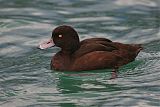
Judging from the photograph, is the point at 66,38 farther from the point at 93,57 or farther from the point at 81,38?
the point at 81,38

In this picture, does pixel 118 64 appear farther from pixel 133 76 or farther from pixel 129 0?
pixel 129 0

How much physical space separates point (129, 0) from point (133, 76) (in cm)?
563

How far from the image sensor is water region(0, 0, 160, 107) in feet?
33.7

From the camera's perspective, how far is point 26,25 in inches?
582

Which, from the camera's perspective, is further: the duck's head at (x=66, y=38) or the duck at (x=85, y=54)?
the duck's head at (x=66, y=38)

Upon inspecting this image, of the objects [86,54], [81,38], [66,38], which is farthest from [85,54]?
[81,38]

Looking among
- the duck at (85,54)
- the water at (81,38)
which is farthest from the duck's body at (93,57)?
the water at (81,38)

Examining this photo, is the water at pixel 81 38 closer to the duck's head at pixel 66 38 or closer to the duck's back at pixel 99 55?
the duck's back at pixel 99 55

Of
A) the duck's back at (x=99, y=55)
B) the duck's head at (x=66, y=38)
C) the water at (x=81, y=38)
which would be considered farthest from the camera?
the duck's head at (x=66, y=38)

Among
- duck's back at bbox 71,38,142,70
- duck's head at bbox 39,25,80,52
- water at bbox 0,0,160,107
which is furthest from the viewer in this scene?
duck's head at bbox 39,25,80,52

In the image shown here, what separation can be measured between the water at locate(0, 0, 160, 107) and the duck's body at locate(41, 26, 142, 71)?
0.39ft

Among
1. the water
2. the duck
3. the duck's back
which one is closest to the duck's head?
the duck

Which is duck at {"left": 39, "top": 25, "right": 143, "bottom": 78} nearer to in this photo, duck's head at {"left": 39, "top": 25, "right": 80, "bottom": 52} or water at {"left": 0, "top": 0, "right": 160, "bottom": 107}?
duck's head at {"left": 39, "top": 25, "right": 80, "bottom": 52}

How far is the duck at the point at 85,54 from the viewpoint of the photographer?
38.3ft
